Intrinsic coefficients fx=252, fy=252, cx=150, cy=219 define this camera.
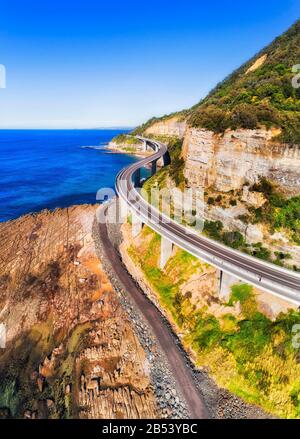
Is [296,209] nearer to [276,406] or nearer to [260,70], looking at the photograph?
[276,406]

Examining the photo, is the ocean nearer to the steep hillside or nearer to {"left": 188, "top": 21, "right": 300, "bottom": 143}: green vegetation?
the steep hillside

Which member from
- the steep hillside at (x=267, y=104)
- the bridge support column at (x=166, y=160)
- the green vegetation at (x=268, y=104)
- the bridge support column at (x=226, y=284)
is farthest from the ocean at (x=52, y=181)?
the bridge support column at (x=226, y=284)

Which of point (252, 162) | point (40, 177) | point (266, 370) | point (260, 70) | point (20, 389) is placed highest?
point (260, 70)

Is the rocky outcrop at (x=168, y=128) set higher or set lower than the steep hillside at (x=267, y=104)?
higher

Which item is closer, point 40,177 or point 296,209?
point 296,209

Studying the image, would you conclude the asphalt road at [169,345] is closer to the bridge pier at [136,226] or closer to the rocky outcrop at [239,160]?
the bridge pier at [136,226]

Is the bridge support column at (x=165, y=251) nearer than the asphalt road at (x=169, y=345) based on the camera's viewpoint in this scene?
No
